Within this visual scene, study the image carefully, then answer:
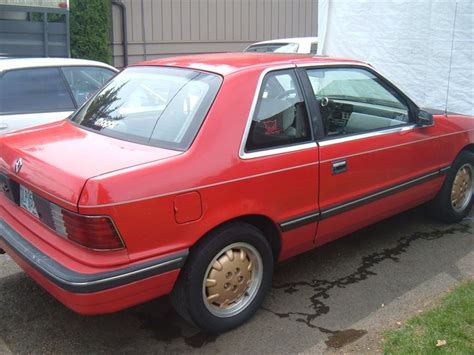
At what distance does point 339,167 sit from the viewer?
3639 mm

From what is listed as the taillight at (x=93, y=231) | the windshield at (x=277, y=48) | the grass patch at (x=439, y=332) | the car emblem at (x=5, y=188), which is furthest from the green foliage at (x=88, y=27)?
the grass patch at (x=439, y=332)

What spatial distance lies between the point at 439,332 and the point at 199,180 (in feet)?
5.44

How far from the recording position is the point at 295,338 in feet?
10.4

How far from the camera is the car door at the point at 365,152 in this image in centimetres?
365

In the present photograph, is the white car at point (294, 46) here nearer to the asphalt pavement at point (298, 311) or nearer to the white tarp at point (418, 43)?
the white tarp at point (418, 43)

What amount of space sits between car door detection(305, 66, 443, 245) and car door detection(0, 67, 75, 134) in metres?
2.88

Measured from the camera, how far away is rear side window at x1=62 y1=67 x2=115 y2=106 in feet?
18.6

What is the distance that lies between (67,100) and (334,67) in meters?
3.00

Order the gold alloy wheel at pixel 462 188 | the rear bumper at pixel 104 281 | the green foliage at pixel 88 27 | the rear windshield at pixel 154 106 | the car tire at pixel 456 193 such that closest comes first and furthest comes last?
the rear bumper at pixel 104 281
the rear windshield at pixel 154 106
the car tire at pixel 456 193
the gold alloy wheel at pixel 462 188
the green foliage at pixel 88 27

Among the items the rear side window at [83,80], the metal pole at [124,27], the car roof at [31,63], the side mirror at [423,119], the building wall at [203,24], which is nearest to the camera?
the side mirror at [423,119]

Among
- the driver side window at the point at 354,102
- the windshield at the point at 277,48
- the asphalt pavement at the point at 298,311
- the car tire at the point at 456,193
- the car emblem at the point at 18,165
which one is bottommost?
the asphalt pavement at the point at 298,311

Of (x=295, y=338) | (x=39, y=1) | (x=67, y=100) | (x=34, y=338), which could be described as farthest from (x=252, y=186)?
(x=39, y=1)

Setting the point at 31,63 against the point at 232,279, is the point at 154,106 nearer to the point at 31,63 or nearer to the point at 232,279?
the point at 232,279

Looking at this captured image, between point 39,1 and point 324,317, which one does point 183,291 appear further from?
point 39,1
